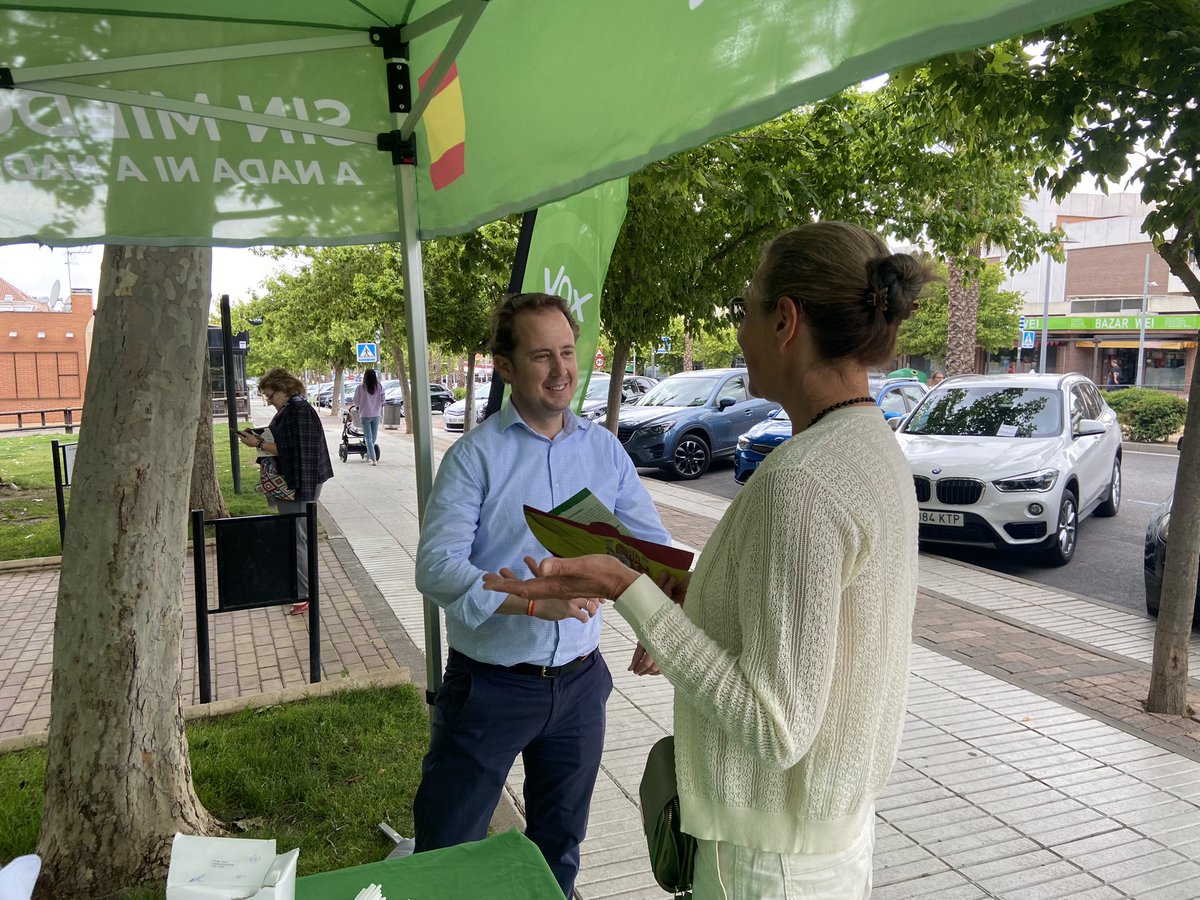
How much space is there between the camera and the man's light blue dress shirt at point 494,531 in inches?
88.7

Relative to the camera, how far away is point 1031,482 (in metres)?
8.48

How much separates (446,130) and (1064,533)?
8.12 metres

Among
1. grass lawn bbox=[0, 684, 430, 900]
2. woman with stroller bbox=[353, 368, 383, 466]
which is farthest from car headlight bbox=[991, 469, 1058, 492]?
woman with stroller bbox=[353, 368, 383, 466]

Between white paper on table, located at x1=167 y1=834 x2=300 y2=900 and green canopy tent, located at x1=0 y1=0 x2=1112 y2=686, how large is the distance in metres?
1.54

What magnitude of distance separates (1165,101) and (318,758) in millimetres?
4889

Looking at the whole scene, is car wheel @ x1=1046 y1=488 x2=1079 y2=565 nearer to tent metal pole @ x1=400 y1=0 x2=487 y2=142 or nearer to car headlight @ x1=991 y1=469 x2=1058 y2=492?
car headlight @ x1=991 y1=469 x2=1058 y2=492

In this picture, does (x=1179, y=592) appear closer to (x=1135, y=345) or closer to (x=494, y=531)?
(x=494, y=531)

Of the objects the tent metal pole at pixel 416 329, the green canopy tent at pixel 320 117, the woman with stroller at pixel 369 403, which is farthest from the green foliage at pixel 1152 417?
the green canopy tent at pixel 320 117

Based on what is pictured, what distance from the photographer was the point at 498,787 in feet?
7.96

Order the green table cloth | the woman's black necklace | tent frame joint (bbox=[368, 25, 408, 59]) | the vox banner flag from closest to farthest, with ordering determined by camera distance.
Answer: the woman's black necklace → the green table cloth → tent frame joint (bbox=[368, 25, 408, 59]) → the vox banner flag

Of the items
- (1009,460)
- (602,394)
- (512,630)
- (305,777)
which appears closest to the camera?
(512,630)

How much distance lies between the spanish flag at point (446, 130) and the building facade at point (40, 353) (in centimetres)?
4719

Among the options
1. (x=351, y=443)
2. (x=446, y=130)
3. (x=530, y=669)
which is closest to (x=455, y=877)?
(x=530, y=669)

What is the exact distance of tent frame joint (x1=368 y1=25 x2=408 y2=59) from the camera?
288 centimetres
